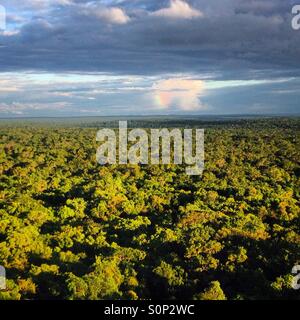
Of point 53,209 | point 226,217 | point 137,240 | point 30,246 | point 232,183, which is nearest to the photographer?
point 30,246

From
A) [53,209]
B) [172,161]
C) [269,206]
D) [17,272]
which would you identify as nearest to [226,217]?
[269,206]

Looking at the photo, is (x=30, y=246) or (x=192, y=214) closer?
(x=30, y=246)
